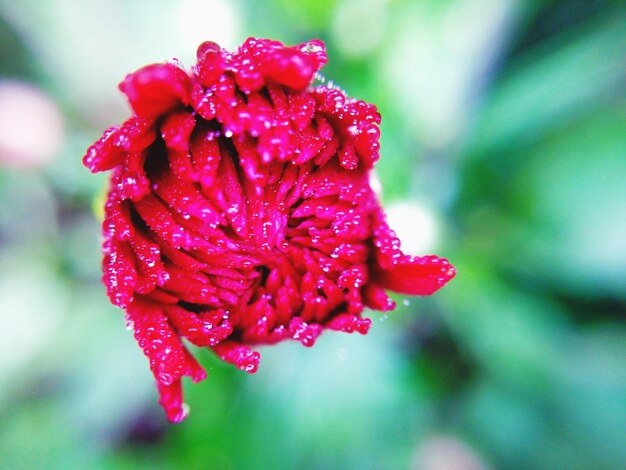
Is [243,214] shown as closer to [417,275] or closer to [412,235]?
[417,275]

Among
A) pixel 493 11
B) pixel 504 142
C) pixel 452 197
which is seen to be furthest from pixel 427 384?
pixel 493 11

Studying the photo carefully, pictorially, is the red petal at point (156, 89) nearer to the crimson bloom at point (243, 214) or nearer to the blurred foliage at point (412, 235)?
the crimson bloom at point (243, 214)

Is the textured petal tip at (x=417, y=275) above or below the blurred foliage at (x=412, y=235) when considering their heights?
below

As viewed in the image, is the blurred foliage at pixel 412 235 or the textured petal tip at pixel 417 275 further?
the blurred foliage at pixel 412 235

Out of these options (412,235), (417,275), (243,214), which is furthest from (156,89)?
(412,235)

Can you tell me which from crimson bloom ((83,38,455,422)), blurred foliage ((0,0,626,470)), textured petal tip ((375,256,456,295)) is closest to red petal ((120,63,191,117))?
crimson bloom ((83,38,455,422))

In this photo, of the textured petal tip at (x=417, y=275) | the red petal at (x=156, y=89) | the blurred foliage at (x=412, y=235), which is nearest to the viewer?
the red petal at (x=156, y=89)

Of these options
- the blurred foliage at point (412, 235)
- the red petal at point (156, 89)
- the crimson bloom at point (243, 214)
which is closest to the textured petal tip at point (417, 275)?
the crimson bloom at point (243, 214)
